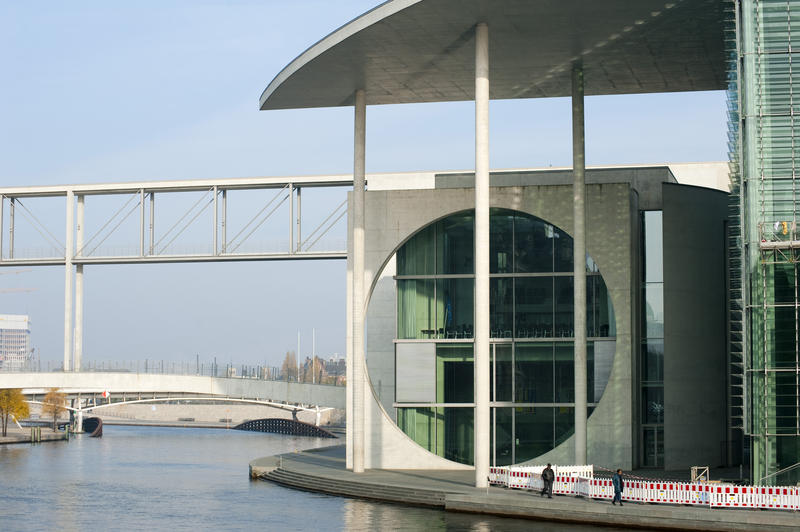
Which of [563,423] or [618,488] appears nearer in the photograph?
[618,488]

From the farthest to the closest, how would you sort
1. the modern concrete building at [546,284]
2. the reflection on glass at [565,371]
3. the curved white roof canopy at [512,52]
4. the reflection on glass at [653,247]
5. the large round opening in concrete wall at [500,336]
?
the reflection on glass at [653,247], the large round opening in concrete wall at [500,336], the reflection on glass at [565,371], the modern concrete building at [546,284], the curved white roof canopy at [512,52]

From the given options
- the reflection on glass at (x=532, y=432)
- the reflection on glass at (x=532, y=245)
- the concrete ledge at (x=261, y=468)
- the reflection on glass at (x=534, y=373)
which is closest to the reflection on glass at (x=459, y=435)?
the reflection on glass at (x=532, y=432)

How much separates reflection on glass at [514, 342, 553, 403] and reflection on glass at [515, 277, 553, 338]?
50 centimetres

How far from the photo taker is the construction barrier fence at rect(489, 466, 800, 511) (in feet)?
83.8

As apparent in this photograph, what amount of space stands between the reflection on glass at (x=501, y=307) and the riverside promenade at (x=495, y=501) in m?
4.97

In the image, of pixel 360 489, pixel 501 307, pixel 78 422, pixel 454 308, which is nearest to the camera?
pixel 360 489

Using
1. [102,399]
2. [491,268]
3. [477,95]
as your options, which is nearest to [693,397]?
[491,268]

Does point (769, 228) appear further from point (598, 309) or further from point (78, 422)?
point (78, 422)

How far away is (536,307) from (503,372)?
2.46 meters

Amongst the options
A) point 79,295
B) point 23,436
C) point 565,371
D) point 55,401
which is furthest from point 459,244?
point 55,401

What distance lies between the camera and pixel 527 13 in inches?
1199

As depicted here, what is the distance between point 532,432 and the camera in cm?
3659

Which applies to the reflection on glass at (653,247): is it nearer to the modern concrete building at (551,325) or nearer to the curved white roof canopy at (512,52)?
the modern concrete building at (551,325)

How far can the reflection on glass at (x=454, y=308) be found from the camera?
3766 centimetres
